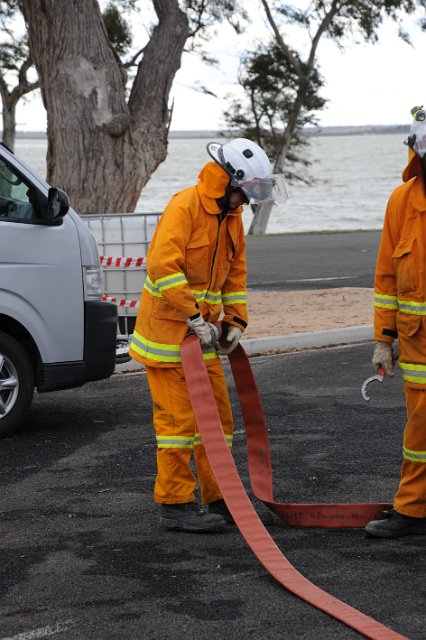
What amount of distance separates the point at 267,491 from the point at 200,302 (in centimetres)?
105

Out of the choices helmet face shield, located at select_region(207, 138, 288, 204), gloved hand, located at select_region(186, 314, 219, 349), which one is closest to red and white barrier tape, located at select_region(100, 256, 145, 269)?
helmet face shield, located at select_region(207, 138, 288, 204)

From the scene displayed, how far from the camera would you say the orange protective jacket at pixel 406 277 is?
199 inches

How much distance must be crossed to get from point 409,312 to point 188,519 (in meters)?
1.42

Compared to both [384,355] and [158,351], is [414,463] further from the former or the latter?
[158,351]

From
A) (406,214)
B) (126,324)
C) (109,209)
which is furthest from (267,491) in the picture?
(109,209)

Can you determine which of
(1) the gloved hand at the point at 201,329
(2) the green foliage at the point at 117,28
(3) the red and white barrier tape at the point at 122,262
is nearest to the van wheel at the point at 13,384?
(1) the gloved hand at the point at 201,329

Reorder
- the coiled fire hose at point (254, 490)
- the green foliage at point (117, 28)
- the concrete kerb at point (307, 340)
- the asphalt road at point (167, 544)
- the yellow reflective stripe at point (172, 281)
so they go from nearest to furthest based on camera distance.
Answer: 1. the asphalt road at point (167, 544)
2. the coiled fire hose at point (254, 490)
3. the yellow reflective stripe at point (172, 281)
4. the concrete kerb at point (307, 340)
5. the green foliage at point (117, 28)

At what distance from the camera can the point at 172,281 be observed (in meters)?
5.22

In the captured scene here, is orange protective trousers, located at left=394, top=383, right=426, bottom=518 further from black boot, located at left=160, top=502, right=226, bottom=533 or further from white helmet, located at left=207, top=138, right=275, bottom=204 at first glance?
white helmet, located at left=207, top=138, right=275, bottom=204

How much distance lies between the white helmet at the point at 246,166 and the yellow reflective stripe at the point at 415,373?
1049 millimetres

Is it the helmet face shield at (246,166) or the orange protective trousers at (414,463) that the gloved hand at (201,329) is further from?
the orange protective trousers at (414,463)

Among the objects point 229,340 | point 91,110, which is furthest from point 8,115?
point 229,340

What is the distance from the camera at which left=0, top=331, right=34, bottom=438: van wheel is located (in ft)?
24.3

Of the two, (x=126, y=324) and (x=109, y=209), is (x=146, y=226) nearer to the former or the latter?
(x=126, y=324)
